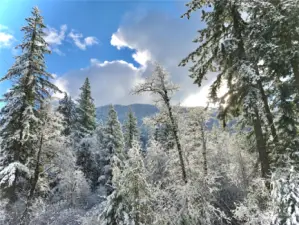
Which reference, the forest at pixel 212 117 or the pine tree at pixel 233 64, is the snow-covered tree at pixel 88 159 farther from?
the pine tree at pixel 233 64

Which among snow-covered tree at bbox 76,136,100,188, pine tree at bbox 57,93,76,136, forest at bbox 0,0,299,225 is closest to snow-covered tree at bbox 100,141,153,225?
forest at bbox 0,0,299,225

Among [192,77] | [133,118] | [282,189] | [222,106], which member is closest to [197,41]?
[192,77]

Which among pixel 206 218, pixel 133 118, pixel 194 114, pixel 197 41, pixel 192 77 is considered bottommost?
pixel 206 218

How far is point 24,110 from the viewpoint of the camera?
57.1ft

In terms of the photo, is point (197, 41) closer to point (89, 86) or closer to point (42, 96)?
point (42, 96)

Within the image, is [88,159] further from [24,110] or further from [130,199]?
[130,199]

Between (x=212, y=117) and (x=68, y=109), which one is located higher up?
(x=68, y=109)

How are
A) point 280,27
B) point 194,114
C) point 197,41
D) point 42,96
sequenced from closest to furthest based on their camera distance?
point 280,27, point 197,41, point 42,96, point 194,114

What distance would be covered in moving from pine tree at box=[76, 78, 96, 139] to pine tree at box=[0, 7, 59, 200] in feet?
71.2

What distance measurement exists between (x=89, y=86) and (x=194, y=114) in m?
20.8

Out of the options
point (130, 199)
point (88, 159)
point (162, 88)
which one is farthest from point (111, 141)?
point (130, 199)

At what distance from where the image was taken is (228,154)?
145 ft

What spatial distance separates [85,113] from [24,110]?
2568 cm

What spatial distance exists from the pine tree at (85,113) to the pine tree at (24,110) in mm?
21687
